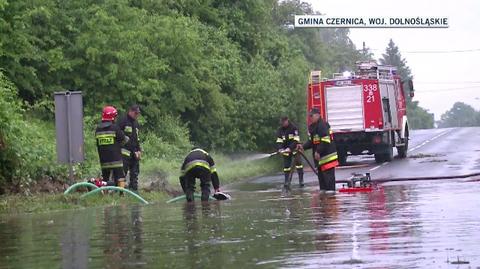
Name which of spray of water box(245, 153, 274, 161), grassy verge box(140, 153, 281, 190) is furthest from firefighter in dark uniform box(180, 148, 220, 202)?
spray of water box(245, 153, 274, 161)

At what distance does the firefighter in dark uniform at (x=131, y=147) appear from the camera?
647 inches

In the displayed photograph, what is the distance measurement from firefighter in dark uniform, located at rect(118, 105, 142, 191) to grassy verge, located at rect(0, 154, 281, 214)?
43cm

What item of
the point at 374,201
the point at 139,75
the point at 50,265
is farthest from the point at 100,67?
the point at 50,265

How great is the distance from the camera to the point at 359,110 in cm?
2852

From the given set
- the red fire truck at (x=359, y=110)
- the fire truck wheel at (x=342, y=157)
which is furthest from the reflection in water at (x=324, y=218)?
the fire truck wheel at (x=342, y=157)

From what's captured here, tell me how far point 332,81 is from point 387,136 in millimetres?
2710

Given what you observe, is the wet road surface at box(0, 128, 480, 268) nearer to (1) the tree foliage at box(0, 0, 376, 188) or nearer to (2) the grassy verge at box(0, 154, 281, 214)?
(2) the grassy verge at box(0, 154, 281, 214)

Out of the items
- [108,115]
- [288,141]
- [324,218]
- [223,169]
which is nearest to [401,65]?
[223,169]

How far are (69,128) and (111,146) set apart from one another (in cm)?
84

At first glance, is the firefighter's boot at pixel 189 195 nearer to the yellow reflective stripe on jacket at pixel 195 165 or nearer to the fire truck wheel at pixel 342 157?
the yellow reflective stripe on jacket at pixel 195 165

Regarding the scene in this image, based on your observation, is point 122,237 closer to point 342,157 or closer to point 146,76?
point 146,76

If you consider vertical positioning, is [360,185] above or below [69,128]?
below

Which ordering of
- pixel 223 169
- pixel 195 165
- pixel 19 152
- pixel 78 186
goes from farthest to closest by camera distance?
pixel 223 169, pixel 19 152, pixel 78 186, pixel 195 165

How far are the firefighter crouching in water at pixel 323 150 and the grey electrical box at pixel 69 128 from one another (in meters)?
4.37
